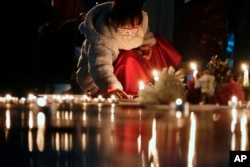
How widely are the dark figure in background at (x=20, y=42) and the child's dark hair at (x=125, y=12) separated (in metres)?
1.08

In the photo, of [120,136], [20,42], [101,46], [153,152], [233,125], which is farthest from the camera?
[20,42]

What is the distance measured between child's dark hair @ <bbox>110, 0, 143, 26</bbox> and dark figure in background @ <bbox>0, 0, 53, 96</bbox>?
1.08 meters

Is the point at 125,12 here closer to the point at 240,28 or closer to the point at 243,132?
the point at 240,28

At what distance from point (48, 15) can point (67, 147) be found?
3.12m

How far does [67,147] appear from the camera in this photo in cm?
150

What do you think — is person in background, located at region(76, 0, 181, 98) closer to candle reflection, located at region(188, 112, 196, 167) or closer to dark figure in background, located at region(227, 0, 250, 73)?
dark figure in background, located at region(227, 0, 250, 73)

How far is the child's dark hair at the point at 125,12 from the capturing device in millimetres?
3439

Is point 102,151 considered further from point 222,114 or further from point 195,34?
point 195,34

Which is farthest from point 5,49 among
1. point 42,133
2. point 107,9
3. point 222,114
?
point 42,133

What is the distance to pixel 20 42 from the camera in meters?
4.59

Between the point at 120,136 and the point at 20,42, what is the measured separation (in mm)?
2991

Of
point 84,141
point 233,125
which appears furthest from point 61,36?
point 84,141

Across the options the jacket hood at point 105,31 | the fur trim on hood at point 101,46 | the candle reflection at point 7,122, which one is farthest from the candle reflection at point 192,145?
the jacket hood at point 105,31

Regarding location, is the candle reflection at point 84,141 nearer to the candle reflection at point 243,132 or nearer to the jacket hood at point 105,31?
the candle reflection at point 243,132
